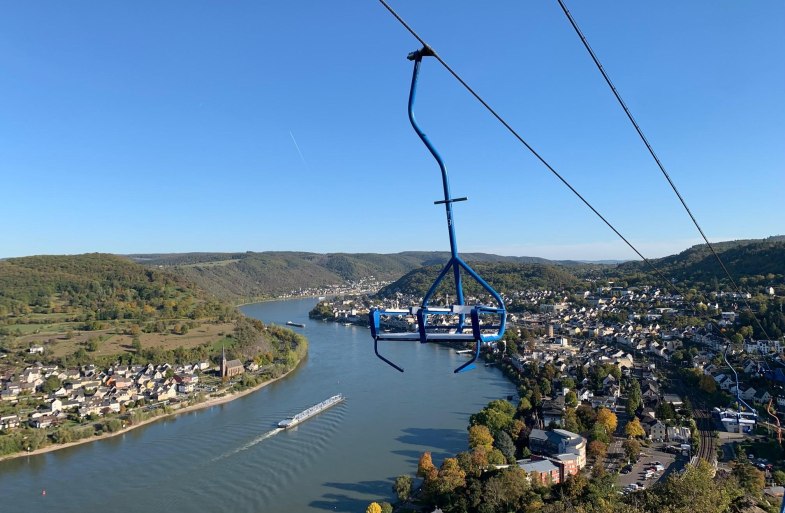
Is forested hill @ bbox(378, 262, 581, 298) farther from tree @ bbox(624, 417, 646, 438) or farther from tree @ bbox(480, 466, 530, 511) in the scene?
tree @ bbox(480, 466, 530, 511)

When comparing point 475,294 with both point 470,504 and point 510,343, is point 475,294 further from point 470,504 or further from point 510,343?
point 470,504

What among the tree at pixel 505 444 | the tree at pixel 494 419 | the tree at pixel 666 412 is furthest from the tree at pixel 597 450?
the tree at pixel 666 412

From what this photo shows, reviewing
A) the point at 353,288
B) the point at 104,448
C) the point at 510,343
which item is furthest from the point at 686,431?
the point at 353,288

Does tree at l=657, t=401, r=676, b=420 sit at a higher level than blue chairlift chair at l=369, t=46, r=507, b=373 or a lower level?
lower

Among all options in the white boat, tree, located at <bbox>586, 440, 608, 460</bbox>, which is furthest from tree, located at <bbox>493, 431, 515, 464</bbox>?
the white boat

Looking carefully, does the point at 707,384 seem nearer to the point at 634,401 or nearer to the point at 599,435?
the point at 634,401

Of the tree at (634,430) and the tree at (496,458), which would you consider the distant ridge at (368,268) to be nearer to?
the tree at (634,430)
